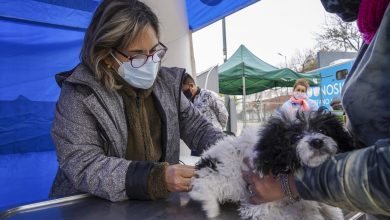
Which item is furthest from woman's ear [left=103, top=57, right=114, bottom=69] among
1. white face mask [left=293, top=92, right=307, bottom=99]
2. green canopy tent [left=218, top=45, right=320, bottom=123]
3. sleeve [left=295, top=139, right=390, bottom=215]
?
green canopy tent [left=218, top=45, right=320, bottom=123]

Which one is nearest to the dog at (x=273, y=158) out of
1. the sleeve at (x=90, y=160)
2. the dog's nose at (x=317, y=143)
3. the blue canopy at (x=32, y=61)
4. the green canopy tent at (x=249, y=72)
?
the dog's nose at (x=317, y=143)

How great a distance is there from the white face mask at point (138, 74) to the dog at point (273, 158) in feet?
1.78

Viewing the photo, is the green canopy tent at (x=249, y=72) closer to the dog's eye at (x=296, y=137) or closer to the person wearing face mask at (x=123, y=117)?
the person wearing face mask at (x=123, y=117)

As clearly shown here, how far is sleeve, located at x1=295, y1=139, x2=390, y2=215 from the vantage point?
1.77 ft

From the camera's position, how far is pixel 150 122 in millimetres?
1615

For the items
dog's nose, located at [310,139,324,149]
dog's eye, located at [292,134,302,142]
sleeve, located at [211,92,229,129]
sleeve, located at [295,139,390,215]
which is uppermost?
sleeve, located at [211,92,229,129]

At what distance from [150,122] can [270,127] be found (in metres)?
0.79

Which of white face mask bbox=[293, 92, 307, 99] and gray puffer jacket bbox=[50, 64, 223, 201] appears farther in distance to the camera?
white face mask bbox=[293, 92, 307, 99]

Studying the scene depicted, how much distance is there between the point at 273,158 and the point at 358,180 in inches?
12.5

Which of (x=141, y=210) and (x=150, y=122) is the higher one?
(x=150, y=122)

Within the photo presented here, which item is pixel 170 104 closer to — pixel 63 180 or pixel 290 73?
pixel 63 180

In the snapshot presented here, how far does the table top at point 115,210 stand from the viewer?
114cm

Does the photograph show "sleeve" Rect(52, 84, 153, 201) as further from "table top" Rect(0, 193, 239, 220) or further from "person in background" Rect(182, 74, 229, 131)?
"person in background" Rect(182, 74, 229, 131)

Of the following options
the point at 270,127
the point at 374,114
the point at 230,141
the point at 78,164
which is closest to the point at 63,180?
the point at 78,164
